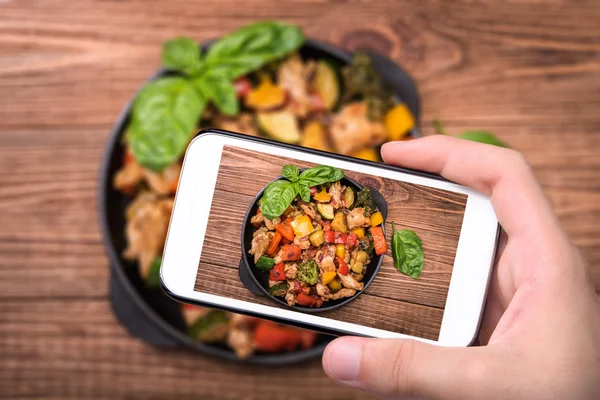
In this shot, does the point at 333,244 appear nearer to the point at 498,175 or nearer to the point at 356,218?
the point at 356,218

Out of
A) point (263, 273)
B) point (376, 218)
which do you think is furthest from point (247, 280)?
point (376, 218)

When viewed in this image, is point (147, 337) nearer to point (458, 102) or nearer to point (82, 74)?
point (82, 74)

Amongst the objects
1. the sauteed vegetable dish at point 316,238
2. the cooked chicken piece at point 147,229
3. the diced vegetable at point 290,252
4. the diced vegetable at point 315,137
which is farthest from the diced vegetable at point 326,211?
the cooked chicken piece at point 147,229

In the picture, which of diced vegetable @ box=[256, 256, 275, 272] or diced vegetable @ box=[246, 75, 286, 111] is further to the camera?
diced vegetable @ box=[246, 75, 286, 111]

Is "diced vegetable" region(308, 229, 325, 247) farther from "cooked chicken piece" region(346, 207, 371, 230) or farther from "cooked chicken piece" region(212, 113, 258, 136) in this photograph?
"cooked chicken piece" region(212, 113, 258, 136)

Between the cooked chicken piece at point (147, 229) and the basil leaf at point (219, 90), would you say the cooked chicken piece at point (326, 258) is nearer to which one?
the basil leaf at point (219, 90)

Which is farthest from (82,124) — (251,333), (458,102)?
(458,102)

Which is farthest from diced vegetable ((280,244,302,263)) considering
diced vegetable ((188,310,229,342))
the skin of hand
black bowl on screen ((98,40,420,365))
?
diced vegetable ((188,310,229,342))
